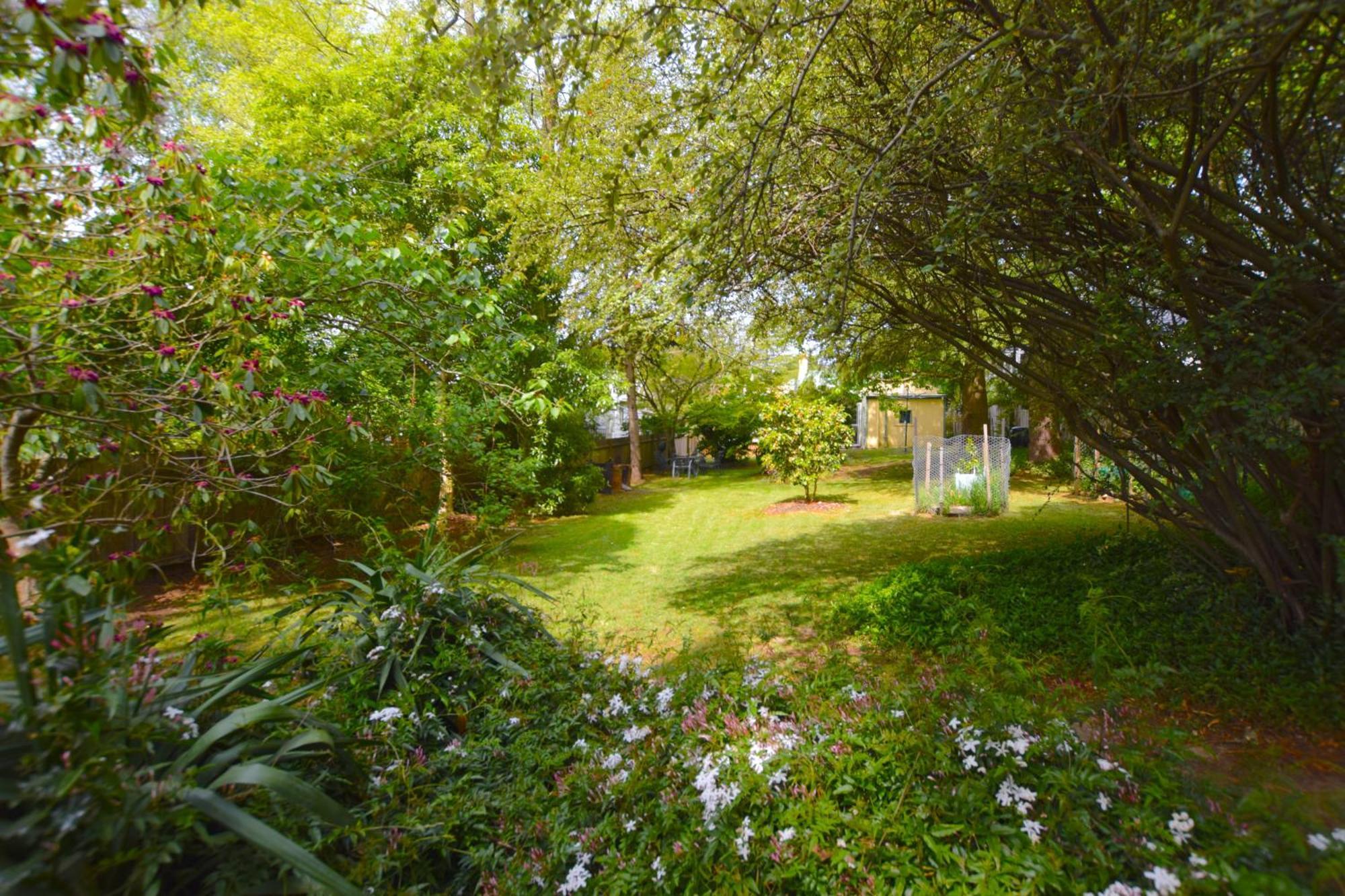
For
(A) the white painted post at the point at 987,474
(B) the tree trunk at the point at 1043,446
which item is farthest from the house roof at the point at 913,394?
(A) the white painted post at the point at 987,474

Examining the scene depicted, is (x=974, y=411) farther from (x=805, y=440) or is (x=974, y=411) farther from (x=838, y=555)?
(x=838, y=555)

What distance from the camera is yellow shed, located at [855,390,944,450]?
2750 centimetres

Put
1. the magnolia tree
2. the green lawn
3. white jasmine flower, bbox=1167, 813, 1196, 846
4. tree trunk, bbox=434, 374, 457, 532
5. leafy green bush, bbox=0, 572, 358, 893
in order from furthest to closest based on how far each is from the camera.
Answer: the magnolia tree
the green lawn
tree trunk, bbox=434, 374, 457, 532
white jasmine flower, bbox=1167, 813, 1196, 846
leafy green bush, bbox=0, 572, 358, 893

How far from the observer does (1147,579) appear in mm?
5062

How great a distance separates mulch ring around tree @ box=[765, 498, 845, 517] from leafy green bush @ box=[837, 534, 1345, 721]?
5.99m

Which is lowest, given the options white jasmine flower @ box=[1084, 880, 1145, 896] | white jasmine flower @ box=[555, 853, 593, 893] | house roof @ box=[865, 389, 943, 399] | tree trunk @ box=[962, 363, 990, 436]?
white jasmine flower @ box=[555, 853, 593, 893]

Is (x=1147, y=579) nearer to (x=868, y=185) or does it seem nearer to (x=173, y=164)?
(x=868, y=185)

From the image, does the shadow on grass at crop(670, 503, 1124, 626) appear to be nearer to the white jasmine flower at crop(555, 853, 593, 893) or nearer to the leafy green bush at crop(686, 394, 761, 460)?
the white jasmine flower at crop(555, 853, 593, 893)

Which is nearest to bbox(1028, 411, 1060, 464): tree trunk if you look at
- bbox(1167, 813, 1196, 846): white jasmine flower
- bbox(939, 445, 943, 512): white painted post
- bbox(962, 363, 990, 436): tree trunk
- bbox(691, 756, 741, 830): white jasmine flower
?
bbox(962, 363, 990, 436): tree trunk

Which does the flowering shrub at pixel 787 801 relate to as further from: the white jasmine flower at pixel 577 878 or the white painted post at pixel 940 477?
the white painted post at pixel 940 477

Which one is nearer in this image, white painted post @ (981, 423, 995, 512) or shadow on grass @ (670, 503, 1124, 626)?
shadow on grass @ (670, 503, 1124, 626)

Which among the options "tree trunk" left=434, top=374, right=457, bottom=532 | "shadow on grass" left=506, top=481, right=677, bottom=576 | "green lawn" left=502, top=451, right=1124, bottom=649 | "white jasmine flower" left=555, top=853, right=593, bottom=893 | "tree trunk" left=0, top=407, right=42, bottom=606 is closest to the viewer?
"white jasmine flower" left=555, top=853, right=593, bottom=893

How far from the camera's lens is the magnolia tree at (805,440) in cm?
1293

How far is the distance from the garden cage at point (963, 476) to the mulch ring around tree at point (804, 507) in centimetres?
169
